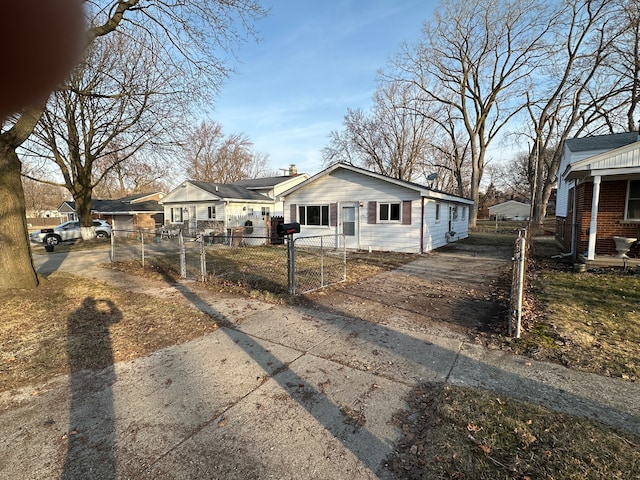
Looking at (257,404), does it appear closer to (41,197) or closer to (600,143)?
(600,143)

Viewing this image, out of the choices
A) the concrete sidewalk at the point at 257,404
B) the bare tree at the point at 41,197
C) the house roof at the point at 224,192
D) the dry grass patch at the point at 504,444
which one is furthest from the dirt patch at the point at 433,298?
the bare tree at the point at 41,197

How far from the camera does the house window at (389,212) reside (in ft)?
43.4

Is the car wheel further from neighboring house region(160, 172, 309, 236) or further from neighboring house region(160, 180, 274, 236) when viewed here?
neighboring house region(160, 172, 309, 236)

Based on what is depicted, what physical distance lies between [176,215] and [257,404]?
25834 mm

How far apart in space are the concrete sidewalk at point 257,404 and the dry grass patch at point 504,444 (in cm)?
17

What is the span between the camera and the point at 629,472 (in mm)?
2074

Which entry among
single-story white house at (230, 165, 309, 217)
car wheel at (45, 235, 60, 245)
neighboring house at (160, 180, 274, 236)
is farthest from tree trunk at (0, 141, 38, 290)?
single-story white house at (230, 165, 309, 217)

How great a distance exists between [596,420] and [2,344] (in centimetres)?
675

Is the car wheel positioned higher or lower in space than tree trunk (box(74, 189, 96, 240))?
lower

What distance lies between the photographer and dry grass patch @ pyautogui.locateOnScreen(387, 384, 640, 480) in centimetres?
213

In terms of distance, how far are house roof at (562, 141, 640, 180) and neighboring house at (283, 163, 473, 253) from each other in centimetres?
486

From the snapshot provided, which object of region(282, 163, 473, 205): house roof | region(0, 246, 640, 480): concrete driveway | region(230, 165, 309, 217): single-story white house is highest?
region(230, 165, 309, 217): single-story white house

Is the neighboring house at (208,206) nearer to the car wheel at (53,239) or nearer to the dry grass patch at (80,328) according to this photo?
the car wheel at (53,239)

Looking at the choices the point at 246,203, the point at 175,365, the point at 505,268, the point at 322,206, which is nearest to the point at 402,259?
the point at 505,268
